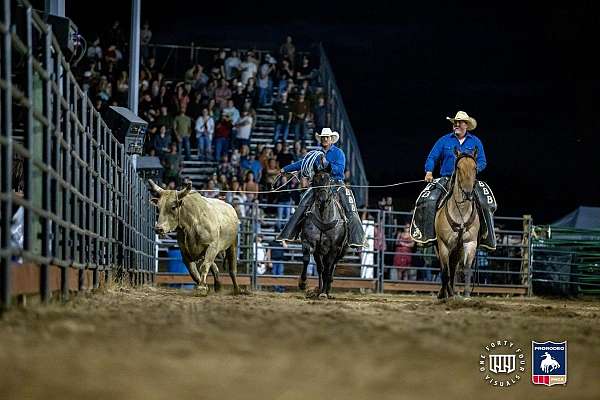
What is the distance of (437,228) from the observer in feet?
44.0

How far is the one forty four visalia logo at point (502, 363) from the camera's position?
5395mm

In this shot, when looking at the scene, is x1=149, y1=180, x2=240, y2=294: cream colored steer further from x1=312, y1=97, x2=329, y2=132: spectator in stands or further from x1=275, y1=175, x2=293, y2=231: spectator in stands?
x1=312, y1=97, x2=329, y2=132: spectator in stands

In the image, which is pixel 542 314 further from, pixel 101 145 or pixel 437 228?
pixel 101 145

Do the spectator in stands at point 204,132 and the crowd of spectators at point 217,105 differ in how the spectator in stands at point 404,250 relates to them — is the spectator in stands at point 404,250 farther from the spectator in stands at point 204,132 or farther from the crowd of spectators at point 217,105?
the spectator in stands at point 204,132

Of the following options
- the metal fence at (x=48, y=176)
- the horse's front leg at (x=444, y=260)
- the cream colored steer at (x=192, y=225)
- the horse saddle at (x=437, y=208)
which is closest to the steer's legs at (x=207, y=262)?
the cream colored steer at (x=192, y=225)

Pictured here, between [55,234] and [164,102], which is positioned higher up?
[164,102]

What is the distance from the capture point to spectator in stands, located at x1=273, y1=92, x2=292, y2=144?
87.0 feet

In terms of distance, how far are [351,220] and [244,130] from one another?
11.5 m

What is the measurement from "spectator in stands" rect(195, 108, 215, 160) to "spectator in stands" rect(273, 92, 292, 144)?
175 centimetres

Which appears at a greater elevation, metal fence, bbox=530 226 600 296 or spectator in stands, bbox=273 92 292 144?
spectator in stands, bbox=273 92 292 144

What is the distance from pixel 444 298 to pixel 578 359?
24.1 ft

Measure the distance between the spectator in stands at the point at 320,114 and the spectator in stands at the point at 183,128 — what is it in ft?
11.6

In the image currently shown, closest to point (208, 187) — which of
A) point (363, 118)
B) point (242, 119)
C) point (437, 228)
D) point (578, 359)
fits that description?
point (242, 119)

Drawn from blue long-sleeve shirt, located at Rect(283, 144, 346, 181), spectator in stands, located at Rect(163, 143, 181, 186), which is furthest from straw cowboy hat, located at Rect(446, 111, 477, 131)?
spectator in stands, located at Rect(163, 143, 181, 186)
